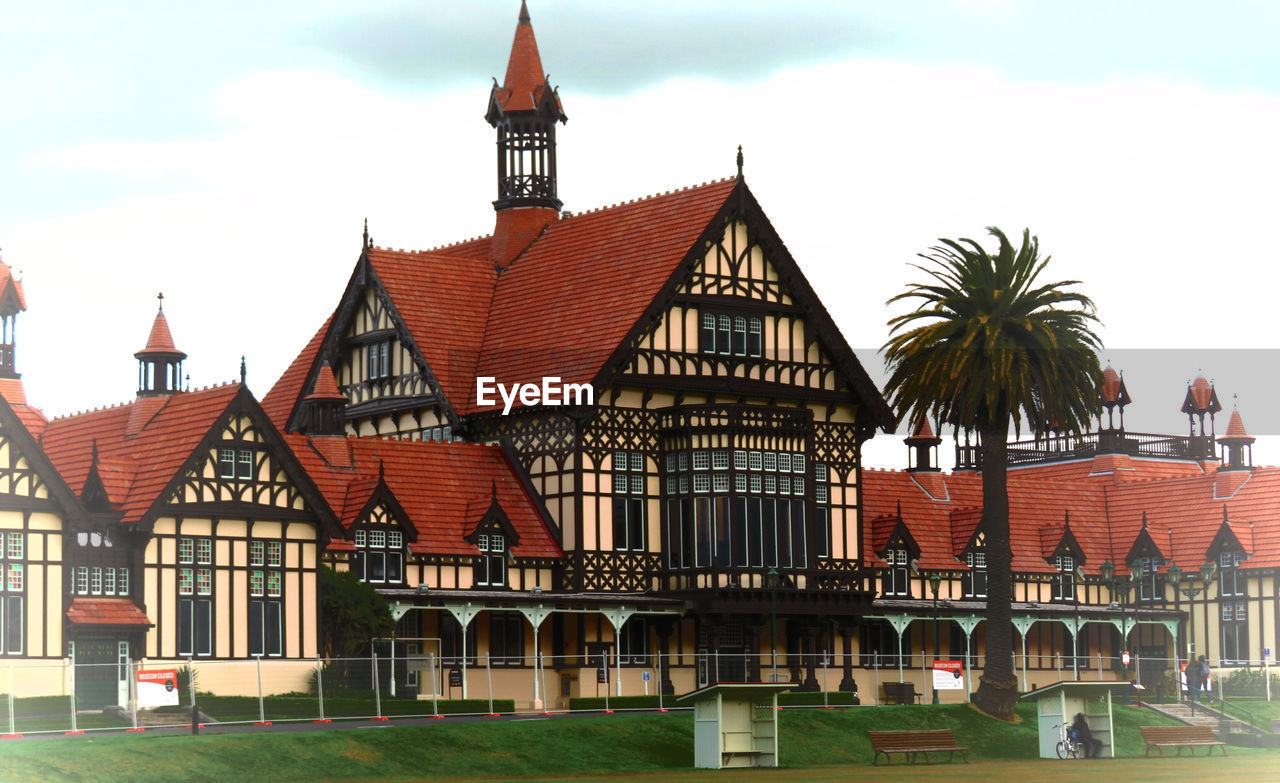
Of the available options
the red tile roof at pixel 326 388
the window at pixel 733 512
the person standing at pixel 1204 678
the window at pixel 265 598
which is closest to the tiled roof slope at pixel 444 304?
the red tile roof at pixel 326 388

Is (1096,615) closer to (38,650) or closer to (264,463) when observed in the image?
(264,463)

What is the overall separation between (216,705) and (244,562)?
6144mm

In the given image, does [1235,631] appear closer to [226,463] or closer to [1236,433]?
[1236,433]

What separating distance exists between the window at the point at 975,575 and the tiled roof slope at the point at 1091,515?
70 cm

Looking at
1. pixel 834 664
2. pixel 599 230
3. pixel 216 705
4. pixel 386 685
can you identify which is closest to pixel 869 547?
pixel 834 664

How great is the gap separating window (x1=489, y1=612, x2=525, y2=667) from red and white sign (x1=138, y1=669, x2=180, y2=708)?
2063 centimetres

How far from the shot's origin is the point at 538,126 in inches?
3346

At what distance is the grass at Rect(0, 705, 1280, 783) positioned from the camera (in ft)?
147

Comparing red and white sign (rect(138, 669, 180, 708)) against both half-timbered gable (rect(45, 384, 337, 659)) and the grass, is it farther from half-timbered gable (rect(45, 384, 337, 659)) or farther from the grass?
half-timbered gable (rect(45, 384, 337, 659))

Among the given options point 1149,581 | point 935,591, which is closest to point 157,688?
point 935,591

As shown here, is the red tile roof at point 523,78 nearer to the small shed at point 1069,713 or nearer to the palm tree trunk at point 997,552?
the palm tree trunk at point 997,552

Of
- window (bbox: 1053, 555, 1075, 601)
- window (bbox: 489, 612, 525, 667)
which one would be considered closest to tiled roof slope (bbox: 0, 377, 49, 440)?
window (bbox: 489, 612, 525, 667)

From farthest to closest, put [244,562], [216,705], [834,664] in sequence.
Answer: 1. [834,664]
2. [244,562]
3. [216,705]

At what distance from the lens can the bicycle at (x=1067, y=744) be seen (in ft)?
195
